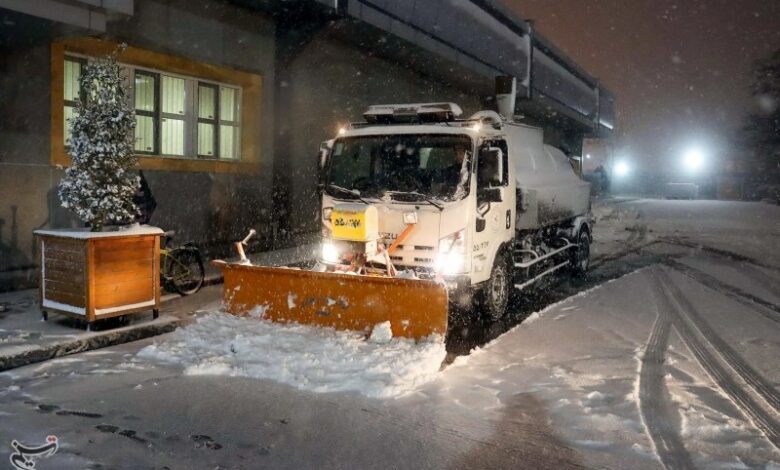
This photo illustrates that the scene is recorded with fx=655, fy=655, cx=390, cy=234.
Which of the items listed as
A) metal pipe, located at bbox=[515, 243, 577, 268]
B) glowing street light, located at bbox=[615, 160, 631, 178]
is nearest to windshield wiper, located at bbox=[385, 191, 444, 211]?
metal pipe, located at bbox=[515, 243, 577, 268]

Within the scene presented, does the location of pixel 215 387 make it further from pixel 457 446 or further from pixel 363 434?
pixel 457 446

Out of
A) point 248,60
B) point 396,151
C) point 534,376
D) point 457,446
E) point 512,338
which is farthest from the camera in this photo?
point 248,60

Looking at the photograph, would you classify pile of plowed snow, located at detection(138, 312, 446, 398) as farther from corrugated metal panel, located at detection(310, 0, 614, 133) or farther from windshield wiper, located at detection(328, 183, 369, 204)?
corrugated metal panel, located at detection(310, 0, 614, 133)

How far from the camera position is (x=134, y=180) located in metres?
7.98

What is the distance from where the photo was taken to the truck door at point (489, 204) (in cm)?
776

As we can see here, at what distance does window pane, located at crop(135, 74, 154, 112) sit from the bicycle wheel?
3.19 m

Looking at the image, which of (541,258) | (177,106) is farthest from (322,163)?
(177,106)

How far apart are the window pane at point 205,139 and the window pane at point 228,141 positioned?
23 cm

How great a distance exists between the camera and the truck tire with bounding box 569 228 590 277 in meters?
12.5

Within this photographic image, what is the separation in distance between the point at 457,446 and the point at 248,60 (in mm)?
10842

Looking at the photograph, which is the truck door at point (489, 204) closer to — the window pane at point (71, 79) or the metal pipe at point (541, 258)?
the metal pipe at point (541, 258)

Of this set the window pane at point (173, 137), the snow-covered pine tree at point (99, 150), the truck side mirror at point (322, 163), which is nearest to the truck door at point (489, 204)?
the truck side mirror at point (322, 163)

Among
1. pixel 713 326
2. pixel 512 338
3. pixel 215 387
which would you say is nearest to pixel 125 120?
pixel 215 387

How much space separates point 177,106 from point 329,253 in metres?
6.02
